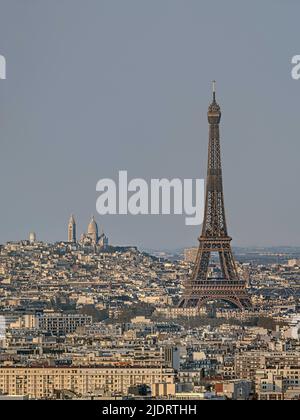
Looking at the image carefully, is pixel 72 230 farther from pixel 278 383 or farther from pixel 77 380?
pixel 278 383

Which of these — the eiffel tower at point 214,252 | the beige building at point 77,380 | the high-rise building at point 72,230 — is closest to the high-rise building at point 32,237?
the high-rise building at point 72,230

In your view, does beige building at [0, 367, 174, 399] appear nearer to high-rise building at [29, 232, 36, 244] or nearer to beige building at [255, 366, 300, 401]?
beige building at [255, 366, 300, 401]

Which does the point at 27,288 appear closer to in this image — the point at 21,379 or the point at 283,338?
the point at 283,338

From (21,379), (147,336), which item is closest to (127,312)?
(147,336)

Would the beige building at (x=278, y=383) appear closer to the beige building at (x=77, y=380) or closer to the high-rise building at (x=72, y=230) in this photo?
the beige building at (x=77, y=380)

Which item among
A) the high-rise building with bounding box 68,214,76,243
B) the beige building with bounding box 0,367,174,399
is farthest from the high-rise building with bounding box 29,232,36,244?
the beige building with bounding box 0,367,174,399
